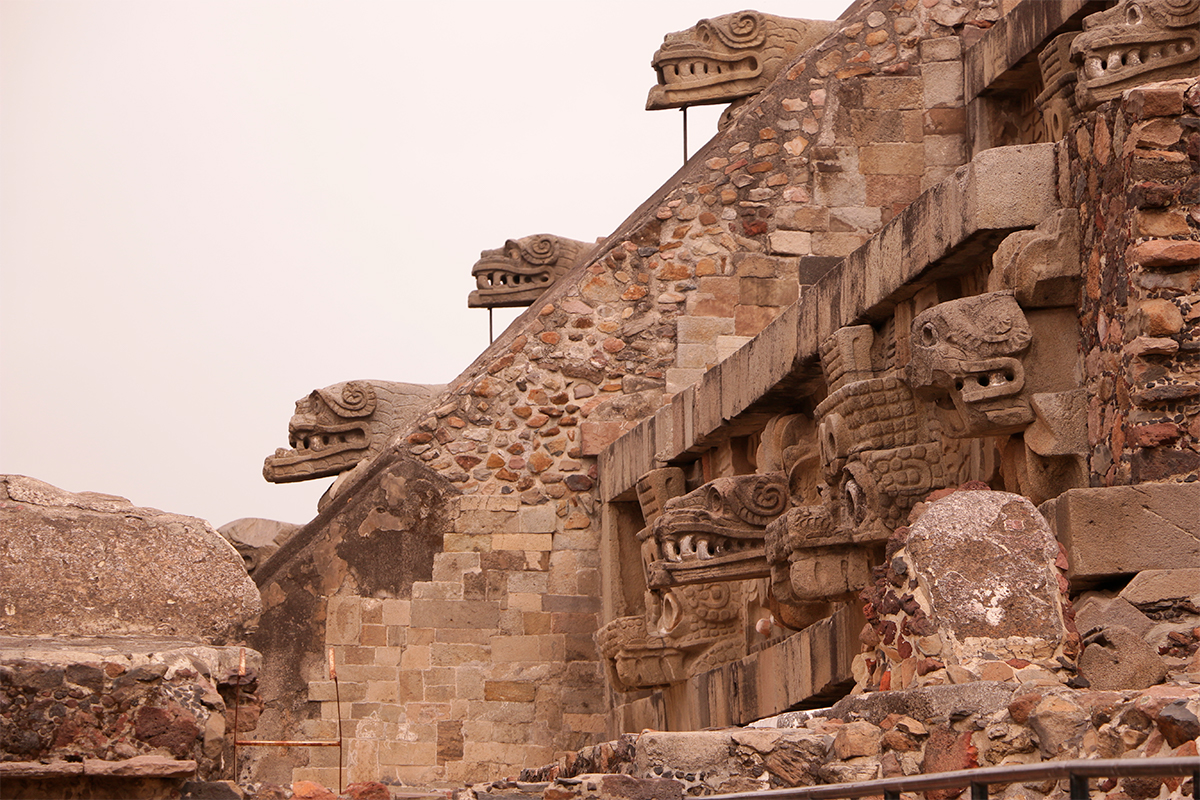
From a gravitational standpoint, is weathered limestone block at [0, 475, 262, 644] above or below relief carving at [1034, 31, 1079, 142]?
below

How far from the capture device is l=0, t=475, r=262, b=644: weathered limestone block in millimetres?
4445

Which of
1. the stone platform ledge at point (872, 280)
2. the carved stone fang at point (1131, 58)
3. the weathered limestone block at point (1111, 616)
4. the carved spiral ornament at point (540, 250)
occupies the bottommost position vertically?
the weathered limestone block at point (1111, 616)

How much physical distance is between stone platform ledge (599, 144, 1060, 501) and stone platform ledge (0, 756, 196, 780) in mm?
3808

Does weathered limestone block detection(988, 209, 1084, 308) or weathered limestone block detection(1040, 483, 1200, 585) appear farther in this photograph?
weathered limestone block detection(988, 209, 1084, 308)

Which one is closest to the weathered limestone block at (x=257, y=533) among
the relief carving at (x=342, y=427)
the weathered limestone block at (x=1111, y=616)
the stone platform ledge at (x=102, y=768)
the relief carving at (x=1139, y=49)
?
the relief carving at (x=342, y=427)

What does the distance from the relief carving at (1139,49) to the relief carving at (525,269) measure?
8667mm

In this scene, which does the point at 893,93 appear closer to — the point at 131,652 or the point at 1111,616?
the point at 1111,616

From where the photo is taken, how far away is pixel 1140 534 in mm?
5906

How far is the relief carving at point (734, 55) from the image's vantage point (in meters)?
13.0

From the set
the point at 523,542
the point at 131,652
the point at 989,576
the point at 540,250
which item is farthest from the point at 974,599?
the point at 540,250

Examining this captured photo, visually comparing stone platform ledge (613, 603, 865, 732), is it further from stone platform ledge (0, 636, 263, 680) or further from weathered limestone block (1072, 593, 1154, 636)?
stone platform ledge (0, 636, 263, 680)

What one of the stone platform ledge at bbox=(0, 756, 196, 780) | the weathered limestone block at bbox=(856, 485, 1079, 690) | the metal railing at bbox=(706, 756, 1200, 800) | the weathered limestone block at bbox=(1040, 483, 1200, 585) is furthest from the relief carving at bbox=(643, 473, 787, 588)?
the metal railing at bbox=(706, 756, 1200, 800)

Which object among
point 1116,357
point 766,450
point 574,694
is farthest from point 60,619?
point 574,694

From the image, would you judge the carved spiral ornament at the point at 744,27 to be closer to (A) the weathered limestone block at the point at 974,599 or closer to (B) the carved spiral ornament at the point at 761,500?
(B) the carved spiral ornament at the point at 761,500
